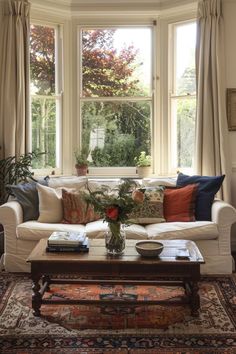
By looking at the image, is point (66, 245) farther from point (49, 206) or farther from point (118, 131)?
point (118, 131)

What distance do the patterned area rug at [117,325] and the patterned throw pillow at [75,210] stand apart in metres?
0.86

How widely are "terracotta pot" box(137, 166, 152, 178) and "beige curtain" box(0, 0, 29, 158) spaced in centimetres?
143

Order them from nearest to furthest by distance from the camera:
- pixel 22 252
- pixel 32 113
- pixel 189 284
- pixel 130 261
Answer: pixel 130 261, pixel 189 284, pixel 22 252, pixel 32 113

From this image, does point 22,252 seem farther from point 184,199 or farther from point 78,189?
point 184,199

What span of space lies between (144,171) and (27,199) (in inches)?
61.2

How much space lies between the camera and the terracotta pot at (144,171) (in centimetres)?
509

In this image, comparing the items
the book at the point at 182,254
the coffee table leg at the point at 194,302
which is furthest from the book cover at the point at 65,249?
the coffee table leg at the point at 194,302

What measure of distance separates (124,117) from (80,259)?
2.79m

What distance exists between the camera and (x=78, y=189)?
448 centimetres

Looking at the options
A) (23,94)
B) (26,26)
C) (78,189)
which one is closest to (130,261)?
(78,189)

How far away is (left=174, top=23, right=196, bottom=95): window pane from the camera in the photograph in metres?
5.11

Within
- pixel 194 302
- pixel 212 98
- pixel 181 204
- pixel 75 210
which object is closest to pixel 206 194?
pixel 181 204

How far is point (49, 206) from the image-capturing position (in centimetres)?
421

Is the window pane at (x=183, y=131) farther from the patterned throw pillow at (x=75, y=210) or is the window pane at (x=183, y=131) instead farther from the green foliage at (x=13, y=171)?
the green foliage at (x=13, y=171)
